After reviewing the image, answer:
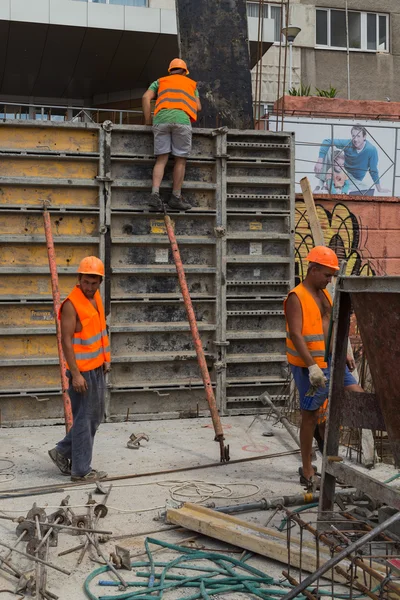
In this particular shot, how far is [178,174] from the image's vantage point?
8969 millimetres

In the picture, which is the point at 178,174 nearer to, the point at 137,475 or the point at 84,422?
the point at 84,422

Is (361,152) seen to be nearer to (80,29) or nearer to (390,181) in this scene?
(390,181)

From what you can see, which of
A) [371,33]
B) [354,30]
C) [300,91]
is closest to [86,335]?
[300,91]

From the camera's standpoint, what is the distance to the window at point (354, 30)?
831 inches

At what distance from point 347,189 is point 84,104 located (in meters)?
6.89

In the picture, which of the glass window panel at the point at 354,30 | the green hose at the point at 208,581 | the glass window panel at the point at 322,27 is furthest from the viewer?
the glass window panel at the point at 354,30

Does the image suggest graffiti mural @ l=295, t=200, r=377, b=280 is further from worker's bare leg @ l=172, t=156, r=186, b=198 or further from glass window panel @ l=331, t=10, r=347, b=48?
glass window panel @ l=331, t=10, r=347, b=48

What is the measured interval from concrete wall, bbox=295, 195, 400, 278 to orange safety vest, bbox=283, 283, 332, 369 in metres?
5.05

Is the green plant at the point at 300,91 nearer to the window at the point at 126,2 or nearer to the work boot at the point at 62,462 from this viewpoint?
the window at the point at 126,2

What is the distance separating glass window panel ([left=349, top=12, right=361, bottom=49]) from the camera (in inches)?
842

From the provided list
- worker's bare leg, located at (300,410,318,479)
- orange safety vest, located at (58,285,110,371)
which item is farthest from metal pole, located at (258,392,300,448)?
orange safety vest, located at (58,285,110,371)

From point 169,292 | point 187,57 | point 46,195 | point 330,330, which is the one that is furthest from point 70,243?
point 330,330

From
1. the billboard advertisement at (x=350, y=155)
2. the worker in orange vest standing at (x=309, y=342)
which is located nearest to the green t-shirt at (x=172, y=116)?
the worker in orange vest standing at (x=309, y=342)

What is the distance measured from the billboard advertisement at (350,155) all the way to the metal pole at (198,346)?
22.9ft
